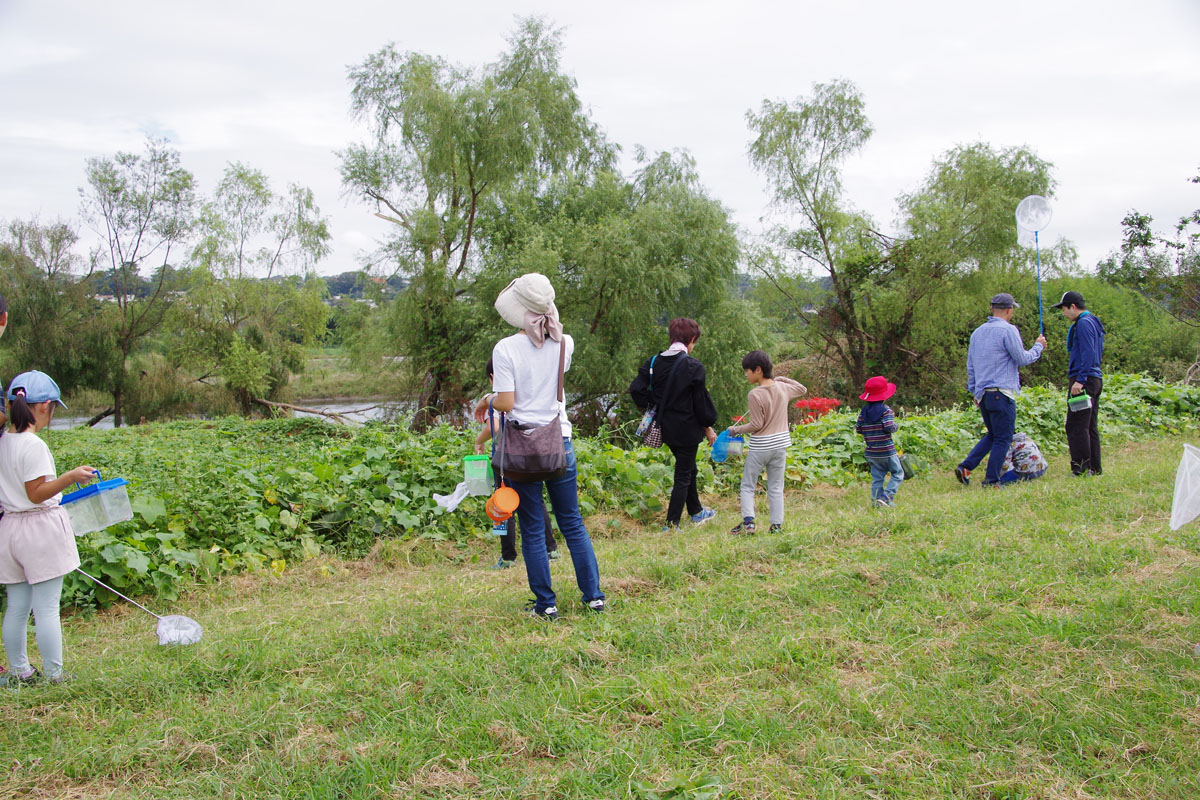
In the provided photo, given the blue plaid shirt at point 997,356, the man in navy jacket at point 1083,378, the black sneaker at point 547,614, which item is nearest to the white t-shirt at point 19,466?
the black sneaker at point 547,614

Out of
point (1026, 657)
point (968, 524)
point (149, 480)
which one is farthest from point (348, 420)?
point (1026, 657)

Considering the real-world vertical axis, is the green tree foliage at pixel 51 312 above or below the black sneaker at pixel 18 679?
above

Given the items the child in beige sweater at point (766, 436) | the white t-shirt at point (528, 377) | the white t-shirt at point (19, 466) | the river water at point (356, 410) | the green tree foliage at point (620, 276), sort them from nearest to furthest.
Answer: the white t-shirt at point (19, 466)
the white t-shirt at point (528, 377)
the child in beige sweater at point (766, 436)
the green tree foliage at point (620, 276)
the river water at point (356, 410)

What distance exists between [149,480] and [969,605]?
6683 mm

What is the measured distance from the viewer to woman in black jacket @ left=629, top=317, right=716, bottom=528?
5887 mm

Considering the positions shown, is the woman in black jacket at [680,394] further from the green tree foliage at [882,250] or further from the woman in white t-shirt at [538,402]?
the green tree foliage at [882,250]

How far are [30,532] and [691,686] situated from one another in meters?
2.97

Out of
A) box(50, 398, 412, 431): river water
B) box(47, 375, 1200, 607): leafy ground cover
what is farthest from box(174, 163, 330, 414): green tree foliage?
box(47, 375, 1200, 607): leafy ground cover

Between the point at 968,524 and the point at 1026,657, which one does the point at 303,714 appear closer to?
the point at 1026,657

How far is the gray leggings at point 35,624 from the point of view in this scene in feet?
11.6

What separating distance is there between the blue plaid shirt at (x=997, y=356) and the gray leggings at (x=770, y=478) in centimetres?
220

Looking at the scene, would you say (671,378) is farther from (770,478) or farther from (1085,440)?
(1085,440)

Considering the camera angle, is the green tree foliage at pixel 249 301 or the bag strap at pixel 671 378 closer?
the bag strap at pixel 671 378

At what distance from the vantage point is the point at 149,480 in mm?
7055
